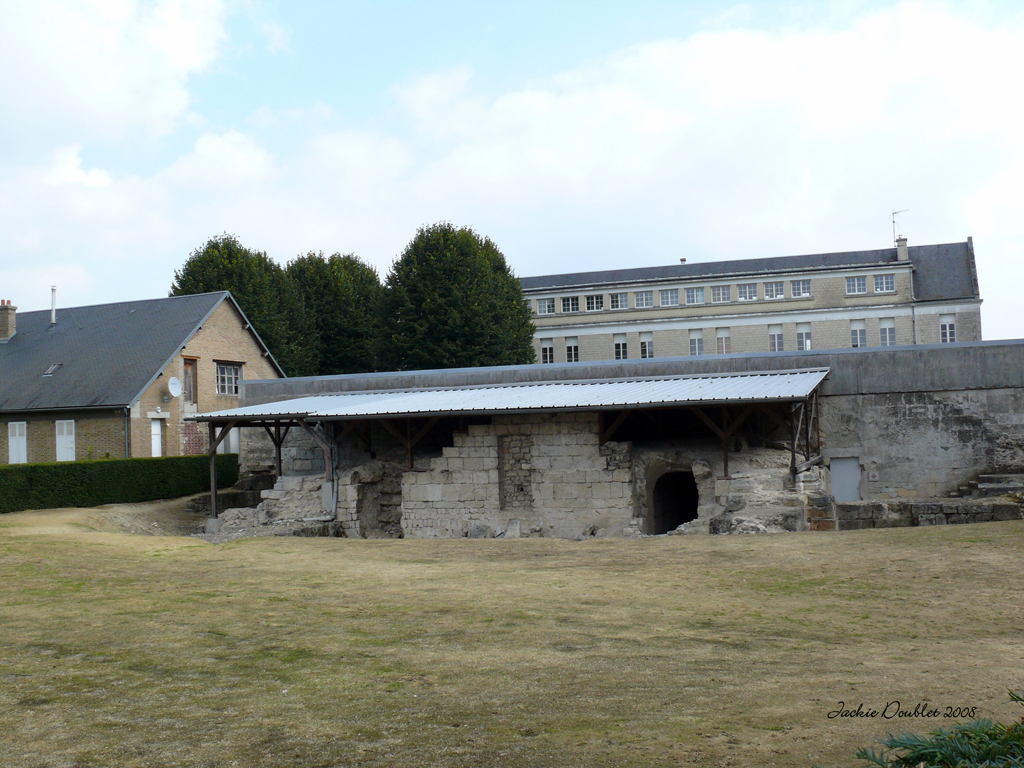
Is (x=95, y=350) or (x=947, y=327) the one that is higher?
(x=947, y=327)

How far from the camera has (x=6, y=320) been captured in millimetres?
27078

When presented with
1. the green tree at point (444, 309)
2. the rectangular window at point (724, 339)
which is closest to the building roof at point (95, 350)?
the green tree at point (444, 309)

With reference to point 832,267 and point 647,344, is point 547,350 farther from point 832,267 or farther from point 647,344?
point 832,267

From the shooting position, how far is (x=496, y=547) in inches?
483

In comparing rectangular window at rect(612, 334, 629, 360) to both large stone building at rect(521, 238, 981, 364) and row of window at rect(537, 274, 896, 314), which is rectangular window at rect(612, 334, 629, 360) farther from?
row of window at rect(537, 274, 896, 314)

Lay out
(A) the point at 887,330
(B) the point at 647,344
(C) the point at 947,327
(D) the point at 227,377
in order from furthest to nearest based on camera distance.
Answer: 1. (B) the point at 647,344
2. (A) the point at 887,330
3. (C) the point at 947,327
4. (D) the point at 227,377

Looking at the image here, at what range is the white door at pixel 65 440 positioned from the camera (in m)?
23.1

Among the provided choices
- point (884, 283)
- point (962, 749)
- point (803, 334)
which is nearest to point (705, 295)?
point (803, 334)

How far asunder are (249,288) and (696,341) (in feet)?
80.2

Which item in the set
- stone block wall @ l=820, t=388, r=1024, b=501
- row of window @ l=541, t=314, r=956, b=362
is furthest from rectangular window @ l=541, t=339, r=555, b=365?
stone block wall @ l=820, t=388, r=1024, b=501

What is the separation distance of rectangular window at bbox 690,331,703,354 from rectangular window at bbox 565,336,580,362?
21.1 feet

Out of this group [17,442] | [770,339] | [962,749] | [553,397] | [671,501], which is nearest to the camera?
[962,749]

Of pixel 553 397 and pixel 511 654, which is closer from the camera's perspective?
pixel 511 654

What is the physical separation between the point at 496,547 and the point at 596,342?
3668 cm
